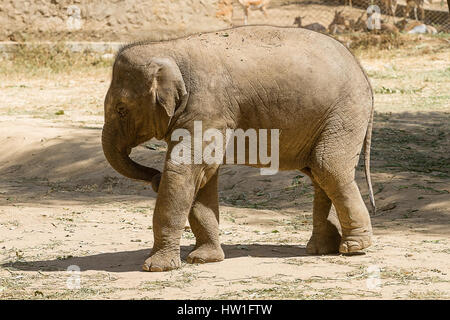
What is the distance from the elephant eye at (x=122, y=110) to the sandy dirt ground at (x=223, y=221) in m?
1.08

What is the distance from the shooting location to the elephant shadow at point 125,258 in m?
6.03

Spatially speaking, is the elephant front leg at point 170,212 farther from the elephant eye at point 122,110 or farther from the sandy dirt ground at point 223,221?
the elephant eye at point 122,110

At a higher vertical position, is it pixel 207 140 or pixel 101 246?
pixel 207 140

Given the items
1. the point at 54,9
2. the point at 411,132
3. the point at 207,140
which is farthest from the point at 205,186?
the point at 54,9

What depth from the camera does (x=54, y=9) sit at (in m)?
17.1

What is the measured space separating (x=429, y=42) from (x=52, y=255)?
14.9 metres

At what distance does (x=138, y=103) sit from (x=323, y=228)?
1724 millimetres

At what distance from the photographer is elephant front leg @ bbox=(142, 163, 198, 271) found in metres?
5.74

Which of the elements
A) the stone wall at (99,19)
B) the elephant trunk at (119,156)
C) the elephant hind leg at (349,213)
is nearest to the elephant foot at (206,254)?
the elephant trunk at (119,156)

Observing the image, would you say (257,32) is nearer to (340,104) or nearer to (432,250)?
(340,104)

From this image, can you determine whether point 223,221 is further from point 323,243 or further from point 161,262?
point 161,262

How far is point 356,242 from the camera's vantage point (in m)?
6.22

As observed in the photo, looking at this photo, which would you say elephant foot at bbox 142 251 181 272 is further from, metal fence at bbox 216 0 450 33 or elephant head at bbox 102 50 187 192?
metal fence at bbox 216 0 450 33

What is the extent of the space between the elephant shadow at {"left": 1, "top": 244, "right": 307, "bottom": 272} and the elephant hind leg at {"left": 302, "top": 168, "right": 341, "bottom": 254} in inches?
4.7
